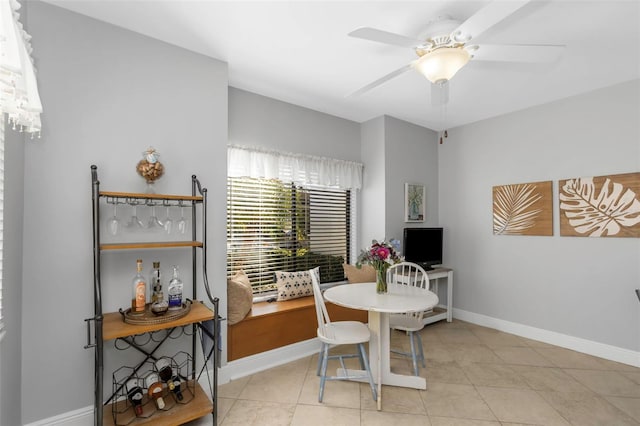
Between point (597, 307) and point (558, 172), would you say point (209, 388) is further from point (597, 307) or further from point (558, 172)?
point (558, 172)

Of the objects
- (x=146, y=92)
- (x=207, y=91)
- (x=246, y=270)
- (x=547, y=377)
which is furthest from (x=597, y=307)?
(x=146, y=92)

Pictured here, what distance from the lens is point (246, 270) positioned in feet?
10.5

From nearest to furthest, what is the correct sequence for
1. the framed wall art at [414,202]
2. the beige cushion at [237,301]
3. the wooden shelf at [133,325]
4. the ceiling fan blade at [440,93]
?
the wooden shelf at [133,325], the ceiling fan blade at [440,93], the beige cushion at [237,301], the framed wall art at [414,202]

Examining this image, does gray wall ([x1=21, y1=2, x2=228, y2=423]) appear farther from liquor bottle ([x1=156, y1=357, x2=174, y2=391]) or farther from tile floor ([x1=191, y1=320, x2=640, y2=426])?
tile floor ([x1=191, y1=320, x2=640, y2=426])

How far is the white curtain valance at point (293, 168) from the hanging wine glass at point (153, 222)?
92cm

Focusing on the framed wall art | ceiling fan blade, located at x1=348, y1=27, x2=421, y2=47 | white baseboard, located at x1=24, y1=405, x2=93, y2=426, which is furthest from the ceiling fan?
white baseboard, located at x1=24, y1=405, x2=93, y2=426

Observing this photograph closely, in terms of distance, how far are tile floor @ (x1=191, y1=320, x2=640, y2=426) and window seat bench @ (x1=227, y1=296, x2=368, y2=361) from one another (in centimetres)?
22

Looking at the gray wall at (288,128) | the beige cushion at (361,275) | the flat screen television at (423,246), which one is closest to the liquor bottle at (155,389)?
the gray wall at (288,128)

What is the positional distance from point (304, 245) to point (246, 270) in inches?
30.5

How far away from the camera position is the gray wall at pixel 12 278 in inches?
63.4

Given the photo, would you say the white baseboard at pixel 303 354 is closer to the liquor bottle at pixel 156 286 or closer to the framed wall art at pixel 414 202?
the liquor bottle at pixel 156 286

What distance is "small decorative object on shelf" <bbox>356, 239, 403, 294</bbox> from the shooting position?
2.54 meters

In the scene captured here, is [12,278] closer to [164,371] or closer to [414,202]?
[164,371]

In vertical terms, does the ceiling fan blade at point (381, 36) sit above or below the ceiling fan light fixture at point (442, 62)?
above
